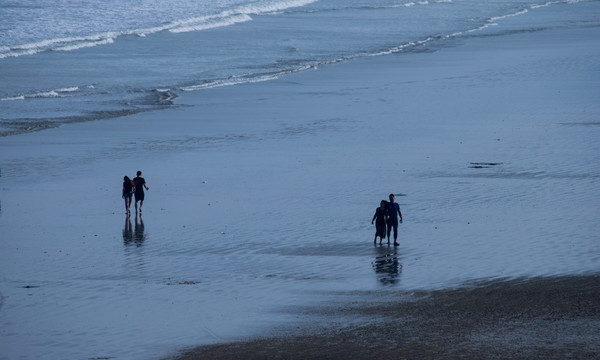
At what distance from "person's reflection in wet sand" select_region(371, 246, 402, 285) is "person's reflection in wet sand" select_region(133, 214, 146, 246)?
5.08 meters

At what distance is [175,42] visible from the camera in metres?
64.2

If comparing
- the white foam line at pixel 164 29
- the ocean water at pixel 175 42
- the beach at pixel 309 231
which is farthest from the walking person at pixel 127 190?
the white foam line at pixel 164 29

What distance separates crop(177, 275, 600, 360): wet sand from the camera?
46.7 ft

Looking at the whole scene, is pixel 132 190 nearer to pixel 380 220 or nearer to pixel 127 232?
pixel 127 232

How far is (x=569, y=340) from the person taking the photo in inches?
570

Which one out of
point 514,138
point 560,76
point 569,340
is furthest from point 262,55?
point 569,340

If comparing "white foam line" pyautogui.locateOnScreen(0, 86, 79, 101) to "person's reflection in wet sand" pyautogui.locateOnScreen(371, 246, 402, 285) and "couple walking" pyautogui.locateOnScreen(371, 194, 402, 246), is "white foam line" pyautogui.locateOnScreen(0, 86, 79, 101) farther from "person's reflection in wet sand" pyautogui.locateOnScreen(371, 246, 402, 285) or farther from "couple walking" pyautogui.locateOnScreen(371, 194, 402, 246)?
"person's reflection in wet sand" pyautogui.locateOnScreen(371, 246, 402, 285)

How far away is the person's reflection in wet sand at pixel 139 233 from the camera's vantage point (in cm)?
2109

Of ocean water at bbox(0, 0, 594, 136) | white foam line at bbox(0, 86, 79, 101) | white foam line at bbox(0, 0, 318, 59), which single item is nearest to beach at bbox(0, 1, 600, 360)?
ocean water at bbox(0, 0, 594, 136)

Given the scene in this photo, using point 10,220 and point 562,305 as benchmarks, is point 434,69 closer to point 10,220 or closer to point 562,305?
point 10,220

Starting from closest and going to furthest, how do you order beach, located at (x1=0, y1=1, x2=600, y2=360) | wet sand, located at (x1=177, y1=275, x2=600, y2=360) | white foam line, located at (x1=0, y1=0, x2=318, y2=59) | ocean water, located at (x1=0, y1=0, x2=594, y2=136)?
wet sand, located at (x1=177, y1=275, x2=600, y2=360) → beach, located at (x1=0, y1=1, x2=600, y2=360) → ocean water, located at (x1=0, y1=0, x2=594, y2=136) → white foam line, located at (x1=0, y1=0, x2=318, y2=59)

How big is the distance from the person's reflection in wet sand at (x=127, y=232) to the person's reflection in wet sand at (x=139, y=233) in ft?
0.29

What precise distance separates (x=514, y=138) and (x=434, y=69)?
1868 cm

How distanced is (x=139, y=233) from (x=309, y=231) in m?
3.76
